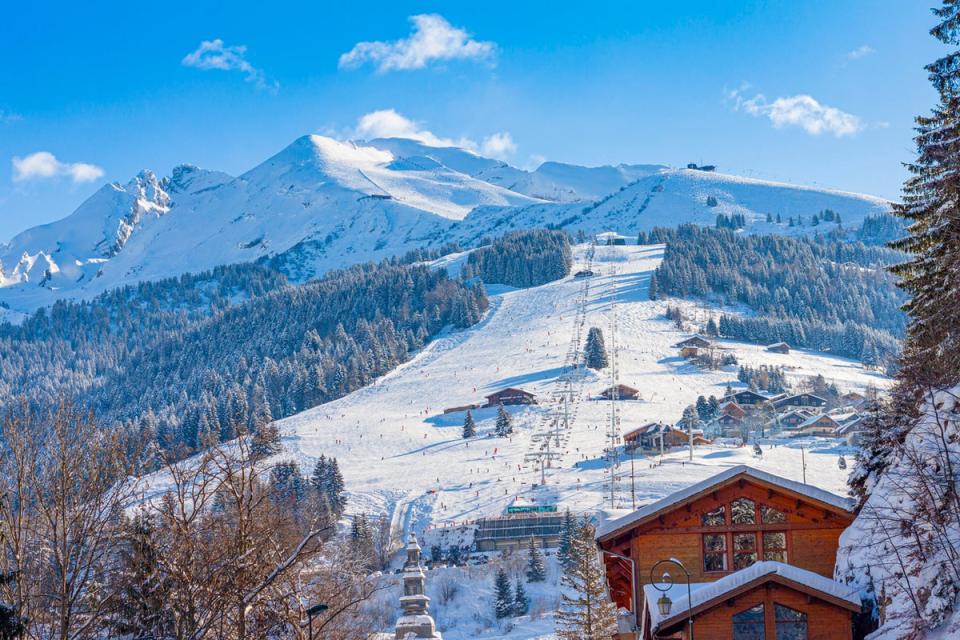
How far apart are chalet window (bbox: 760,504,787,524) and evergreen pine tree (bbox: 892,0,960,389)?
143 inches

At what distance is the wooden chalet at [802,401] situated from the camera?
9606 centimetres

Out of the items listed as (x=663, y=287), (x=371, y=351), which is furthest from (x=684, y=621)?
(x=663, y=287)

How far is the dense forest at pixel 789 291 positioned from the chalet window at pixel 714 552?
Answer: 412 ft

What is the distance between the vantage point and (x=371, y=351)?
140625mm

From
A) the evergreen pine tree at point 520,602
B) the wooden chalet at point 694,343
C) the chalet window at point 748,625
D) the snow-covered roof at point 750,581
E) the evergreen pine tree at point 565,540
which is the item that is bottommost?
the evergreen pine tree at point 520,602

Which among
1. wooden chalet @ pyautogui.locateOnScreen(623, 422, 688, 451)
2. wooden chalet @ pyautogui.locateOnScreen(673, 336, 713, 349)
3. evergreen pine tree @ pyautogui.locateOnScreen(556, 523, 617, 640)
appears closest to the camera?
evergreen pine tree @ pyautogui.locateOnScreen(556, 523, 617, 640)

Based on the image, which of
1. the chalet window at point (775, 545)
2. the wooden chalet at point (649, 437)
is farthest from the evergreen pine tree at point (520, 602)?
the chalet window at point (775, 545)

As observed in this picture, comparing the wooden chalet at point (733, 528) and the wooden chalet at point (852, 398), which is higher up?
the wooden chalet at point (733, 528)

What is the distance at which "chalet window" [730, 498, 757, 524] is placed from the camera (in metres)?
18.4

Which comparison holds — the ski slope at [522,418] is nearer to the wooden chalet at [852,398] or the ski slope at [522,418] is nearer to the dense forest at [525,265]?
the wooden chalet at [852,398]

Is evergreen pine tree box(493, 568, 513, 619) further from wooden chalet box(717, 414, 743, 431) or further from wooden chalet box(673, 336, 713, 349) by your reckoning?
wooden chalet box(673, 336, 713, 349)

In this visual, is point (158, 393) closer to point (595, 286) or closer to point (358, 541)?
point (595, 286)

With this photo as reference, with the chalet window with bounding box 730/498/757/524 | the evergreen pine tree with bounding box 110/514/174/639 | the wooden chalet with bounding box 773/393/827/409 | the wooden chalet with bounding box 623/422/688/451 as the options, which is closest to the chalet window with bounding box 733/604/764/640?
the chalet window with bounding box 730/498/757/524

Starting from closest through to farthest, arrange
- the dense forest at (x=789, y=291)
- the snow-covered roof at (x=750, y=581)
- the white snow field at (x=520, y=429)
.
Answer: the snow-covered roof at (x=750, y=581) → the white snow field at (x=520, y=429) → the dense forest at (x=789, y=291)
